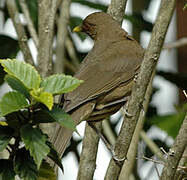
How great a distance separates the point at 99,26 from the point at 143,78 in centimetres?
159

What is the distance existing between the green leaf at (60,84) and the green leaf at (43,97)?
8cm

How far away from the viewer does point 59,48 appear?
425 centimetres

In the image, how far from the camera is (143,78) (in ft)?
9.20

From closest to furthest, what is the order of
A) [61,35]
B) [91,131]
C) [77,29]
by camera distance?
1. [91,131]
2. [61,35]
3. [77,29]

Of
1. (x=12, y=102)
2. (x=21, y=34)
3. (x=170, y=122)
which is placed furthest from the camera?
(x=170, y=122)

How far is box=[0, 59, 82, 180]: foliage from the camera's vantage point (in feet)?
7.72

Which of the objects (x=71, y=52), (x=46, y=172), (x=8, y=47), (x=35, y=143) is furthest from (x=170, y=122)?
(x=35, y=143)

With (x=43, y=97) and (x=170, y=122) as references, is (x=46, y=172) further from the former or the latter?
(x=170, y=122)

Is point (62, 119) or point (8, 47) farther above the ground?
point (8, 47)

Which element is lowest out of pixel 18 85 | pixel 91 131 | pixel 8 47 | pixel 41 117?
pixel 91 131

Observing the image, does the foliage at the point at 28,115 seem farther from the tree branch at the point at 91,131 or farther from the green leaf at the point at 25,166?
the tree branch at the point at 91,131

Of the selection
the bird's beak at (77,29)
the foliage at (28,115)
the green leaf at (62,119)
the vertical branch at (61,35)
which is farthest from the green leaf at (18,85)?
the bird's beak at (77,29)

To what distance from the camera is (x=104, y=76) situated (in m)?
3.85

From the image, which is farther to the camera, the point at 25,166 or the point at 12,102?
the point at 25,166
